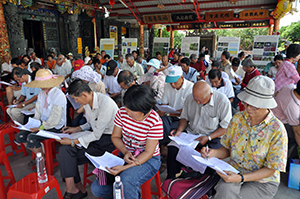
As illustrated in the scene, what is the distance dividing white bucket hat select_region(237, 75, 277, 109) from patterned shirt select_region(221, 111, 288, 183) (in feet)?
0.33

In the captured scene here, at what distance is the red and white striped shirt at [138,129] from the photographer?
1.49 meters

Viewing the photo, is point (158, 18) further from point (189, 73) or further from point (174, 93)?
point (174, 93)

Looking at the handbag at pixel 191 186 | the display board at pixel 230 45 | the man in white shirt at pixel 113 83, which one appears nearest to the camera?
the handbag at pixel 191 186

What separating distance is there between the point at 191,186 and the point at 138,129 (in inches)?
22.1

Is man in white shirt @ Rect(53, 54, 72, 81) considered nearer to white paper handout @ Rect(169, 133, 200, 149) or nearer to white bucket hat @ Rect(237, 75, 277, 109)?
white paper handout @ Rect(169, 133, 200, 149)

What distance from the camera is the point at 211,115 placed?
6.50 feet

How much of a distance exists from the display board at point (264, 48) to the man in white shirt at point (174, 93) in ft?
19.7

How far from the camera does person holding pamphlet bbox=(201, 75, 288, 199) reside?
1201 mm

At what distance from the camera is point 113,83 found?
3.94 m

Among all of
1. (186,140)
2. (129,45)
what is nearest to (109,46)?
(129,45)

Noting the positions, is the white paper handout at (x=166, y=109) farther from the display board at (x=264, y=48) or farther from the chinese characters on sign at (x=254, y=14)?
the chinese characters on sign at (x=254, y=14)

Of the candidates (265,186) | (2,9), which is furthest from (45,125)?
(2,9)

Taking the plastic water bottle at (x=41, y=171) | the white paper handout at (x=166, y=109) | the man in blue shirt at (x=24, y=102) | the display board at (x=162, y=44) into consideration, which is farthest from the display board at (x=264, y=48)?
the plastic water bottle at (x=41, y=171)

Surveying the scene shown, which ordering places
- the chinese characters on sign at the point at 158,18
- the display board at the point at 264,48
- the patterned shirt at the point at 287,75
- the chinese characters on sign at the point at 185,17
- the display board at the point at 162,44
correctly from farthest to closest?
the chinese characters on sign at the point at 158,18, the chinese characters on sign at the point at 185,17, the display board at the point at 162,44, the display board at the point at 264,48, the patterned shirt at the point at 287,75
